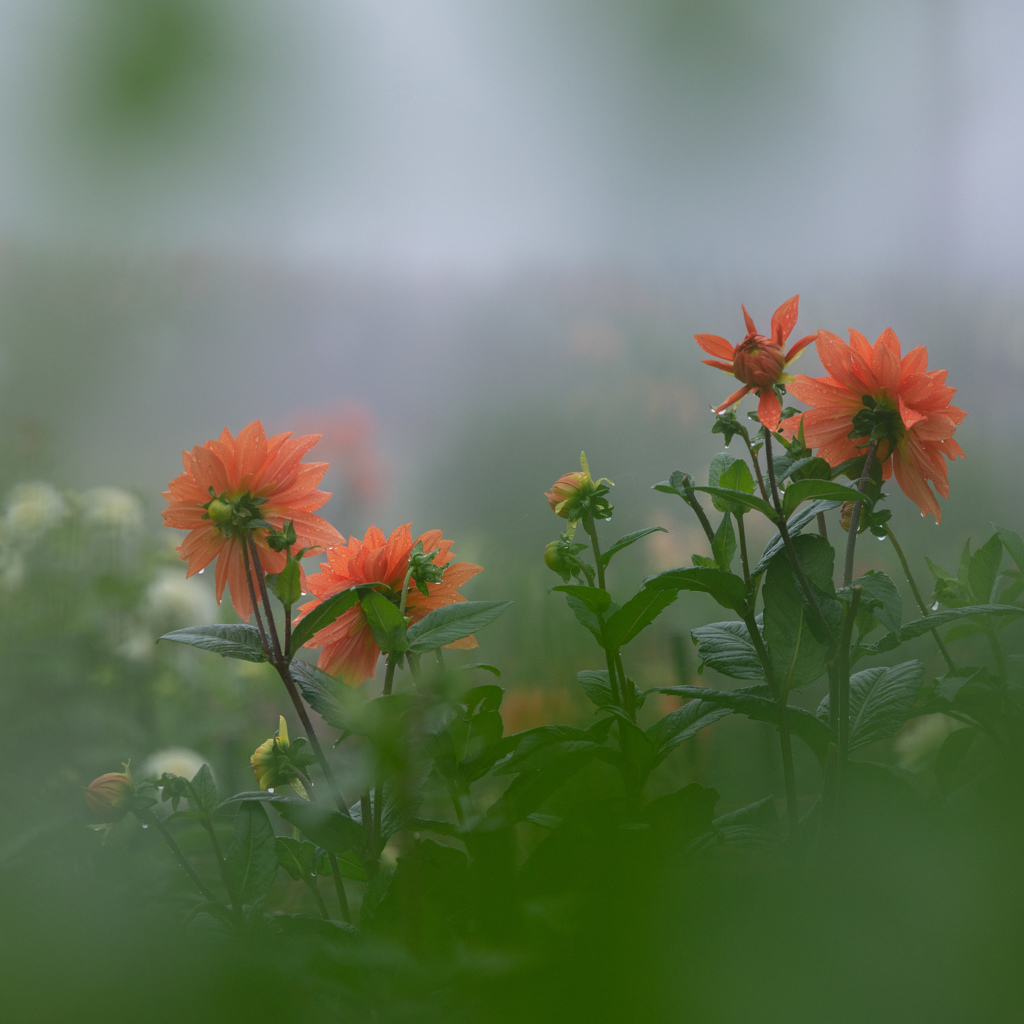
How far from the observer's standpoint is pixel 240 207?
0.72 m

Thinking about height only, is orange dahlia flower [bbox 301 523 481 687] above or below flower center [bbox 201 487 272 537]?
below

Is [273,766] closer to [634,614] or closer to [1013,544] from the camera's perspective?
[634,614]

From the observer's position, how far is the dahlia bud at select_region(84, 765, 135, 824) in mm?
341

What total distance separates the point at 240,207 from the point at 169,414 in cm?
20

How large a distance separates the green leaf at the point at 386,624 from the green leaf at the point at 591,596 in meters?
0.07

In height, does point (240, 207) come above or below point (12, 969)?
above

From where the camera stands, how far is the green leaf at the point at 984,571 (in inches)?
17.3

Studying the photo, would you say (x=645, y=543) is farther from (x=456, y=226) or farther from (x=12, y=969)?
(x=12, y=969)

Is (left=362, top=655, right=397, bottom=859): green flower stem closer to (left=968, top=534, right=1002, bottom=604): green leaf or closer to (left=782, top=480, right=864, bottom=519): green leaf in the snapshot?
(left=782, top=480, right=864, bottom=519): green leaf

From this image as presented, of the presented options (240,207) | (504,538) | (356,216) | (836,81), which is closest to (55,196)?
(240,207)

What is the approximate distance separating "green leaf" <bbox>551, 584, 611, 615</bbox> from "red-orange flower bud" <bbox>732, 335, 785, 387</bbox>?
0.11 meters

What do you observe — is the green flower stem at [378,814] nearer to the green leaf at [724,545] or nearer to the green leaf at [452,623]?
the green leaf at [452,623]

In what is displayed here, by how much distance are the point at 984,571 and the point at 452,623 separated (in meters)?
0.31

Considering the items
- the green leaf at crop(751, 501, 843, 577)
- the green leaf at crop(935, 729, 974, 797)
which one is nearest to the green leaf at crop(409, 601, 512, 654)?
the green leaf at crop(751, 501, 843, 577)
